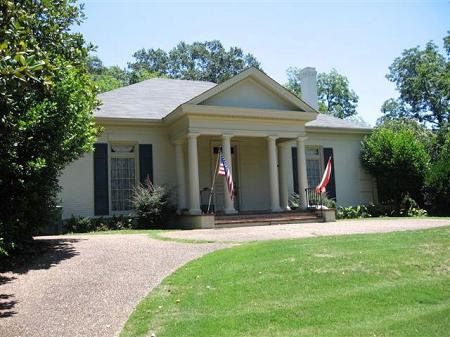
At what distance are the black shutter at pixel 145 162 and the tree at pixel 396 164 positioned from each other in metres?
10.4

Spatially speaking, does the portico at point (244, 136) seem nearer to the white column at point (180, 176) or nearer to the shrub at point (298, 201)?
the white column at point (180, 176)

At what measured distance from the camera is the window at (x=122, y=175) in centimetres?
1897

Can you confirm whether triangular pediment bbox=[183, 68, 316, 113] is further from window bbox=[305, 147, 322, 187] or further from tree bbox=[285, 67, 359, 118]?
tree bbox=[285, 67, 359, 118]

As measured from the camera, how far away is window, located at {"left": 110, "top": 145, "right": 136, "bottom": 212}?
62.2 feet

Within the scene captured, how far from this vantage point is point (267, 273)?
795 centimetres

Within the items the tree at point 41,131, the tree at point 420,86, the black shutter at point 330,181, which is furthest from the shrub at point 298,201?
the tree at point 420,86

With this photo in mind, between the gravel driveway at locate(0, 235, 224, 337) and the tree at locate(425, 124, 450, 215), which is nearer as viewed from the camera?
the gravel driveway at locate(0, 235, 224, 337)

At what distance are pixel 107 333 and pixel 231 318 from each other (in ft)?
5.08

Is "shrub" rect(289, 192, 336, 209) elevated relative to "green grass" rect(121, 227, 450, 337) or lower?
elevated

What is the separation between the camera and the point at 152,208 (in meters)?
17.5

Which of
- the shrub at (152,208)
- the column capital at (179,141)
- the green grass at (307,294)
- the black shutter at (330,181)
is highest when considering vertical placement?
the column capital at (179,141)

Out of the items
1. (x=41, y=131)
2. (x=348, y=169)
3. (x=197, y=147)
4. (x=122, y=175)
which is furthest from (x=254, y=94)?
(x=41, y=131)

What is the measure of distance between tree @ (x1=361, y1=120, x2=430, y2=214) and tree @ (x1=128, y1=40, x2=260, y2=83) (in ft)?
106

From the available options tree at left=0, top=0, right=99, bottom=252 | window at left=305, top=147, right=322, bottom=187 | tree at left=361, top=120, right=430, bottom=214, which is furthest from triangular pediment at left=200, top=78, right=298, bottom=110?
tree at left=0, top=0, right=99, bottom=252
